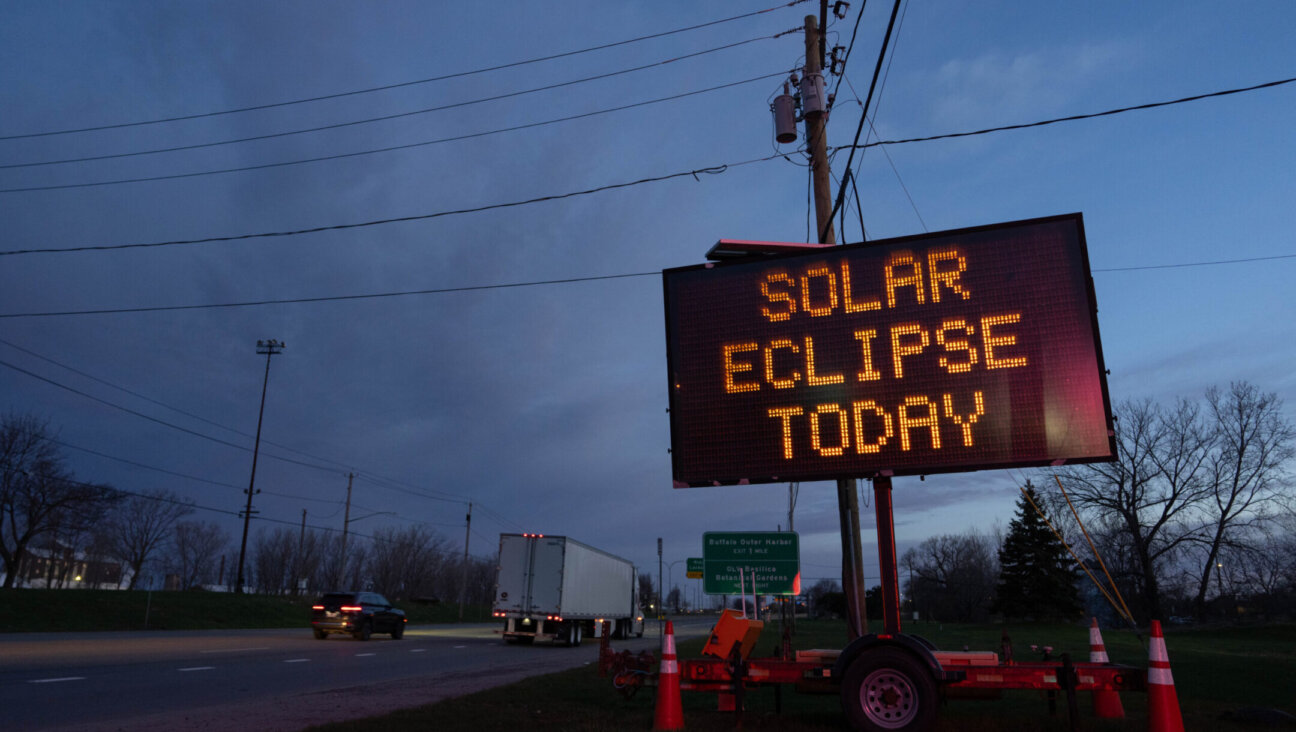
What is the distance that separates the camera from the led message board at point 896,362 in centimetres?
768

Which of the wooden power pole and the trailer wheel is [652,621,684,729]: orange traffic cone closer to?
the trailer wheel

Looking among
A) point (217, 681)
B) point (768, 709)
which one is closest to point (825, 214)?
point (768, 709)

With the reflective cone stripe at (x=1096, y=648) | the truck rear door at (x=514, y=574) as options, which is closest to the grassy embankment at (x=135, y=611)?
the truck rear door at (x=514, y=574)

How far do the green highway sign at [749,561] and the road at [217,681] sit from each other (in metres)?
4.30

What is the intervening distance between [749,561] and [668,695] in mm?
8794

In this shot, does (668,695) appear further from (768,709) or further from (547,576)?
(547,576)

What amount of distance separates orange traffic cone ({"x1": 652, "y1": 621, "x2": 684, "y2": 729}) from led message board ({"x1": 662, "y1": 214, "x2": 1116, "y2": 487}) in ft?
5.83

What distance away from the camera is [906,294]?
8.30m

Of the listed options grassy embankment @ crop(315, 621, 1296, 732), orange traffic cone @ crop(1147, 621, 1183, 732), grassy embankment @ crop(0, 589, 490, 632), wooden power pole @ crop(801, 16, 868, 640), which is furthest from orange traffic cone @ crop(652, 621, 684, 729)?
grassy embankment @ crop(0, 589, 490, 632)

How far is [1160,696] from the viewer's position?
6.26m

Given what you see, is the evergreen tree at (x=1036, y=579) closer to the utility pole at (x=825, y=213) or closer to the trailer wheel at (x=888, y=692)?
the utility pole at (x=825, y=213)

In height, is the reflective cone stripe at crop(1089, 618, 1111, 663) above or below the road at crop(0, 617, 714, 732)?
above

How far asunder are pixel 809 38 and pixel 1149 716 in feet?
33.7

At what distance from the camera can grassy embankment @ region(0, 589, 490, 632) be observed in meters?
27.7
